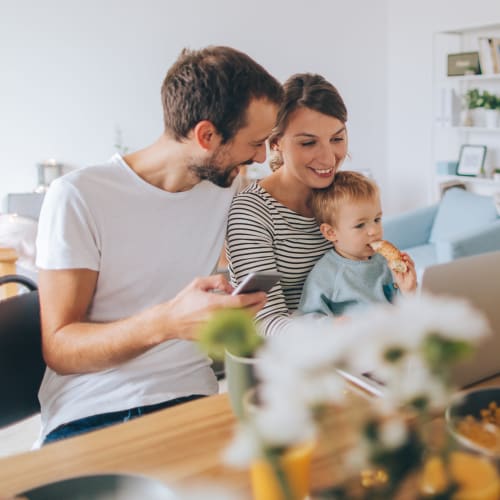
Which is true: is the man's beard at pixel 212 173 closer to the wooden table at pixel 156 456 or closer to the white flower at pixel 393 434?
the wooden table at pixel 156 456

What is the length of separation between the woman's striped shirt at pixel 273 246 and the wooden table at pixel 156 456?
1.33 feet

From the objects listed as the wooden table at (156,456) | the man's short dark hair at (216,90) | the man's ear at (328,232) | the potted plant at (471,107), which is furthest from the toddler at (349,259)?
the potted plant at (471,107)

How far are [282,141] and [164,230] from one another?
1.22 ft

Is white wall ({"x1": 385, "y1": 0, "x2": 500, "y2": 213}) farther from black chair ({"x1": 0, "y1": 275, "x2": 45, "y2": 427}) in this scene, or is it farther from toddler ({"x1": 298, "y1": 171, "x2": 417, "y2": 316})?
black chair ({"x1": 0, "y1": 275, "x2": 45, "y2": 427})

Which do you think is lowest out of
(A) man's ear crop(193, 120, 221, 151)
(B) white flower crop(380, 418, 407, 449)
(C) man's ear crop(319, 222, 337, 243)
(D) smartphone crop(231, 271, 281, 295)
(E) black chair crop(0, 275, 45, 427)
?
(E) black chair crop(0, 275, 45, 427)

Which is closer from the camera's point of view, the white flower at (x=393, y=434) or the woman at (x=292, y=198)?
the white flower at (x=393, y=434)

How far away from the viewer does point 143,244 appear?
1366 mm

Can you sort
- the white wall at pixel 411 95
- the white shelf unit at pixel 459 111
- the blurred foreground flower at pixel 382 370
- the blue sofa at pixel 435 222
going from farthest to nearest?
1. the white wall at pixel 411 95
2. the white shelf unit at pixel 459 111
3. the blue sofa at pixel 435 222
4. the blurred foreground flower at pixel 382 370

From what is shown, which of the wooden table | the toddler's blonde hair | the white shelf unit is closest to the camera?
the wooden table

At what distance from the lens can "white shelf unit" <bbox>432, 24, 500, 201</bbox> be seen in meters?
5.08

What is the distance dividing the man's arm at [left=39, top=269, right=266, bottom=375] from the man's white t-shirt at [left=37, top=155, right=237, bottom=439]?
0.03 meters

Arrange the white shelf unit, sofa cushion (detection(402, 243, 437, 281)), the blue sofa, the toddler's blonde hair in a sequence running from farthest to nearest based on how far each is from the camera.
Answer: the white shelf unit
the blue sofa
sofa cushion (detection(402, 243, 437, 281))
the toddler's blonde hair

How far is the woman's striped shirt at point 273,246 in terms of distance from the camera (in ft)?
4.58

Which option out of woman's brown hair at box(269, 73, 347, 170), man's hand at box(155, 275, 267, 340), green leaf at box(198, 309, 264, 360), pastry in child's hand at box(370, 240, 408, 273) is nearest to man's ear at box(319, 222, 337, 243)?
pastry in child's hand at box(370, 240, 408, 273)
